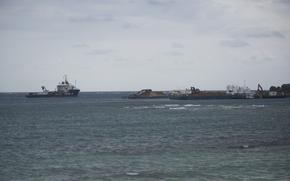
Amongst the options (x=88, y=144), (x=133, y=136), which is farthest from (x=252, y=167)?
(x=133, y=136)

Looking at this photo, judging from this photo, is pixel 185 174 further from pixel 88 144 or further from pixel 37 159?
pixel 88 144

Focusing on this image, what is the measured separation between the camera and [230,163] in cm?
4166

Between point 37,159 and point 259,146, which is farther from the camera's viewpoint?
point 259,146

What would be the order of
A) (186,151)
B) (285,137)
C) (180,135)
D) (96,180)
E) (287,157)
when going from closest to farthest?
(96,180) < (287,157) < (186,151) < (285,137) < (180,135)

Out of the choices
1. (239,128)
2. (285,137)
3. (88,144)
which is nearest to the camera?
(88,144)

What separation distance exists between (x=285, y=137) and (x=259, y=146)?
11.0 m

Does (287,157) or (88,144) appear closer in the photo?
(287,157)

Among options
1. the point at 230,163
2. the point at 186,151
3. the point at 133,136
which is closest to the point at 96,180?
the point at 230,163

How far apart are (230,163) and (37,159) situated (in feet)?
58.9

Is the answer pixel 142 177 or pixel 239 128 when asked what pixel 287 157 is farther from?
pixel 239 128

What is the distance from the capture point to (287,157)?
4434 centimetres

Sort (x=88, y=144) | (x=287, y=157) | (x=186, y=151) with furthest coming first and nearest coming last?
(x=88, y=144), (x=186, y=151), (x=287, y=157)

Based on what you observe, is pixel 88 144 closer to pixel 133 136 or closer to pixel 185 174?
pixel 133 136

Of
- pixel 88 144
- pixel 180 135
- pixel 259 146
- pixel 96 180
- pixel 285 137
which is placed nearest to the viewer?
pixel 96 180
